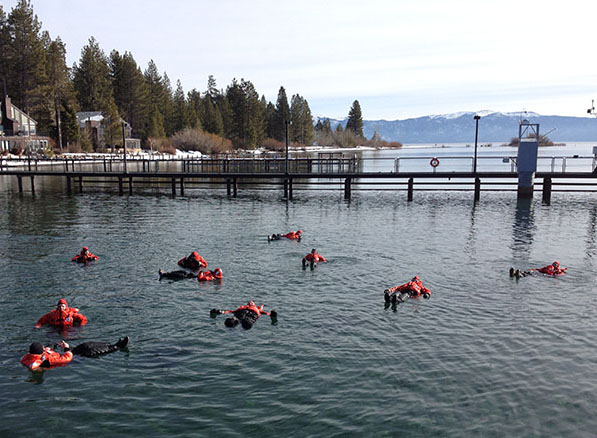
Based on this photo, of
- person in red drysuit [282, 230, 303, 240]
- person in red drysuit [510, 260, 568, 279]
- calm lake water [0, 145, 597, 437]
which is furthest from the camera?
person in red drysuit [282, 230, 303, 240]

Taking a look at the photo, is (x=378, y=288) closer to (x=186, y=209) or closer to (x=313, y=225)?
(x=313, y=225)

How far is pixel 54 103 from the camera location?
327 feet

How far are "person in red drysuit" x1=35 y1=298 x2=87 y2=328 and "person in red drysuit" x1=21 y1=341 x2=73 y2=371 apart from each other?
176 centimetres

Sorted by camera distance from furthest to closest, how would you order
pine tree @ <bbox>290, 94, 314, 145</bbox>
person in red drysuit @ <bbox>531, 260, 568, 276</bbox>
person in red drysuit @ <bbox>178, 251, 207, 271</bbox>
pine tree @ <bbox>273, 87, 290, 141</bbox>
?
pine tree @ <bbox>290, 94, 314, 145</bbox>, pine tree @ <bbox>273, 87, 290, 141</bbox>, person in red drysuit @ <bbox>178, 251, 207, 271</bbox>, person in red drysuit @ <bbox>531, 260, 568, 276</bbox>

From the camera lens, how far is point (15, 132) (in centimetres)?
9075

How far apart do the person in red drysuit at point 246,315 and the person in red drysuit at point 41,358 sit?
13.3ft

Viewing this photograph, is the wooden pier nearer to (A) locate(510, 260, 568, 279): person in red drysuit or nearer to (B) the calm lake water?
(B) the calm lake water

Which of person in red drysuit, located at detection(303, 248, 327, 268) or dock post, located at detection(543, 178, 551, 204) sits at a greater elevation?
dock post, located at detection(543, 178, 551, 204)

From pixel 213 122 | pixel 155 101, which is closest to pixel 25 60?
pixel 155 101

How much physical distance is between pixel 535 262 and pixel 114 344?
1678 centimetres

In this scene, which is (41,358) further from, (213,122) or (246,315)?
(213,122)

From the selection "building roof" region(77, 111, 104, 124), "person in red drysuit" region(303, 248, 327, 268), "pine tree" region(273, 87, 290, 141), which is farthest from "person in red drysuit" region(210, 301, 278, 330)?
"pine tree" region(273, 87, 290, 141)

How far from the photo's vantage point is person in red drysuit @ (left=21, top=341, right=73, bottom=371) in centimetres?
1122

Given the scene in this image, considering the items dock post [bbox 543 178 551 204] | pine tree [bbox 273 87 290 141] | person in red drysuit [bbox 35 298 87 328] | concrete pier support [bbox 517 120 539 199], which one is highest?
pine tree [bbox 273 87 290 141]
